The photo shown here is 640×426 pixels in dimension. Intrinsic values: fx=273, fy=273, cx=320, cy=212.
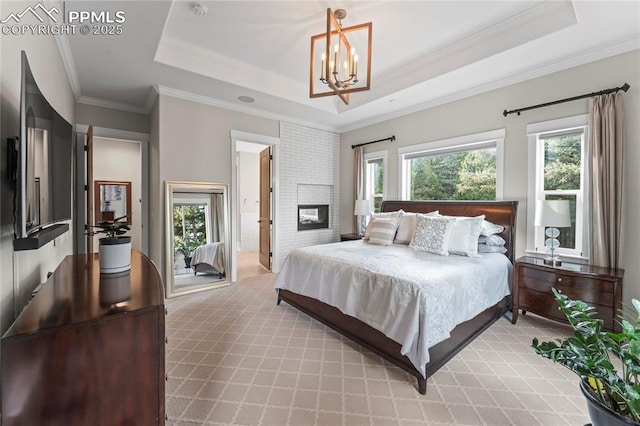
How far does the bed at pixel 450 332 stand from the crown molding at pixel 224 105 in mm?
2612

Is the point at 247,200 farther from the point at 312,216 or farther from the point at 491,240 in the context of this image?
the point at 491,240

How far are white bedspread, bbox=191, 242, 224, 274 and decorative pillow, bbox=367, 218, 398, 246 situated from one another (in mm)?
2361

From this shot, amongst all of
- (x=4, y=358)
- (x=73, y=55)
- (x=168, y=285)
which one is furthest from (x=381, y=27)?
(x=168, y=285)

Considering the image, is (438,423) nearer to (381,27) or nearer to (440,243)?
(440,243)

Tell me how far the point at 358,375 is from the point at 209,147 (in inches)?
144

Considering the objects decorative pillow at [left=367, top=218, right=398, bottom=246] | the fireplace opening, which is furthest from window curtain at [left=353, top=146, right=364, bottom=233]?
decorative pillow at [left=367, top=218, right=398, bottom=246]

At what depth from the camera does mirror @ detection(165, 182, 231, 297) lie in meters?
3.88

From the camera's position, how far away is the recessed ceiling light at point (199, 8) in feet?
8.11

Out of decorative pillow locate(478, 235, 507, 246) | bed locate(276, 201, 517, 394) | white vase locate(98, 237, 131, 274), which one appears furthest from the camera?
decorative pillow locate(478, 235, 507, 246)

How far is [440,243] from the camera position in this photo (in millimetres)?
3123

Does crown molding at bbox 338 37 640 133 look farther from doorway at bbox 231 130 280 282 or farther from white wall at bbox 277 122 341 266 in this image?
doorway at bbox 231 130 280 282

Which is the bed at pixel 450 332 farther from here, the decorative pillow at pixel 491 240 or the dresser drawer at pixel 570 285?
the dresser drawer at pixel 570 285

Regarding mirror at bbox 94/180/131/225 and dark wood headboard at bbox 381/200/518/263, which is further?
mirror at bbox 94/180/131/225

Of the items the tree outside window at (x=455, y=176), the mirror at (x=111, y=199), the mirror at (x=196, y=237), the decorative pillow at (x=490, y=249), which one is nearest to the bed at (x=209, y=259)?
the mirror at (x=196, y=237)
